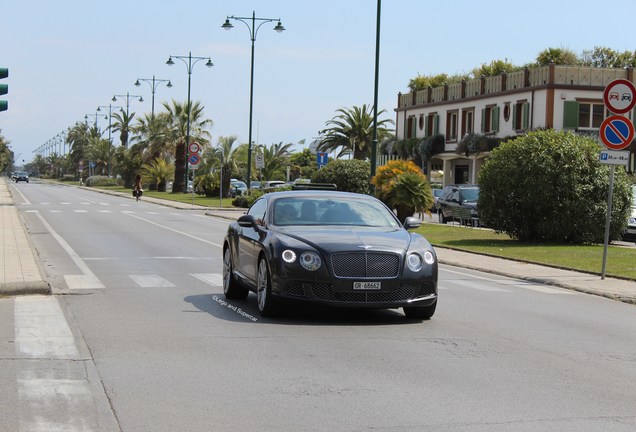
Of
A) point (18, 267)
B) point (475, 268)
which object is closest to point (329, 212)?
Answer: point (18, 267)

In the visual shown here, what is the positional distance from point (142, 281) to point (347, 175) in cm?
2640

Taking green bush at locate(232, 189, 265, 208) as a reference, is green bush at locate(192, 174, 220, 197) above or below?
above

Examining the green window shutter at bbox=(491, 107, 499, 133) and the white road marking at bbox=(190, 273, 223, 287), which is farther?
the green window shutter at bbox=(491, 107, 499, 133)

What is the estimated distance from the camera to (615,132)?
17.3 meters

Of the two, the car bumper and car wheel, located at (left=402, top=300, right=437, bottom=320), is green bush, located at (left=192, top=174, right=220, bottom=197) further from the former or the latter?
the car bumper

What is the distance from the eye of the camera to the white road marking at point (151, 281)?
1487 cm

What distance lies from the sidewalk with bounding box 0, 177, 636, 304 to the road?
0.44 meters

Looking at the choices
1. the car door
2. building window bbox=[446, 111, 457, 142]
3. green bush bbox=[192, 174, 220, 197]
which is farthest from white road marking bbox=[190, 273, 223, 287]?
green bush bbox=[192, 174, 220, 197]

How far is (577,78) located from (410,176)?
2592 cm

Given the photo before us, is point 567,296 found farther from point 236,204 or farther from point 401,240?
point 236,204

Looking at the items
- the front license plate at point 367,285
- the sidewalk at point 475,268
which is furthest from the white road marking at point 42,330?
the front license plate at point 367,285

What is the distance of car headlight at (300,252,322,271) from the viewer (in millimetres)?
10930

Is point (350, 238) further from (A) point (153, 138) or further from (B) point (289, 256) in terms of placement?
(A) point (153, 138)

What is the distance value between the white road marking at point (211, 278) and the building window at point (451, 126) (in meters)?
50.2
